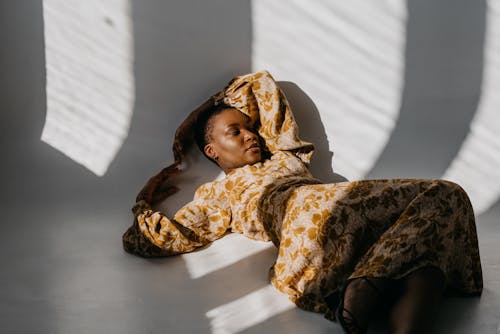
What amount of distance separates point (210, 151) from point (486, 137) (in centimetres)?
128

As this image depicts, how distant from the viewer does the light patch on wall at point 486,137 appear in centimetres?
288

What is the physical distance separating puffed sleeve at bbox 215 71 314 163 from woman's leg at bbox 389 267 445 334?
3.46ft

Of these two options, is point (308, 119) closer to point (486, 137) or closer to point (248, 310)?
point (486, 137)

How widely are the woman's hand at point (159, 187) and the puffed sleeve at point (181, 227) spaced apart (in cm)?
12

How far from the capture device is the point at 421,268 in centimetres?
187

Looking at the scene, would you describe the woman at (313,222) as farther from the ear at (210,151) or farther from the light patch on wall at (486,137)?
the light patch on wall at (486,137)

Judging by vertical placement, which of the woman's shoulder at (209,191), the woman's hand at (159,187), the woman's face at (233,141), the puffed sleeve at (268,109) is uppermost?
the puffed sleeve at (268,109)

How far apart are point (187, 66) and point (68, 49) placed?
22.6 inches

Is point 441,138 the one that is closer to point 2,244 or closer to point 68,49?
point 68,49

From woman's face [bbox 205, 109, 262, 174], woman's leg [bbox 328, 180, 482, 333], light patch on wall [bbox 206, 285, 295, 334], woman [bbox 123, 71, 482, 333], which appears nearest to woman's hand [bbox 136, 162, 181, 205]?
woman [bbox 123, 71, 482, 333]

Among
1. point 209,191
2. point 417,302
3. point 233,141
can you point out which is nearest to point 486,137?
point 233,141

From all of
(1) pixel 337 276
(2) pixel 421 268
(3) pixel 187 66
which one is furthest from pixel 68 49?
(2) pixel 421 268

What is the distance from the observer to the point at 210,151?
9.38ft

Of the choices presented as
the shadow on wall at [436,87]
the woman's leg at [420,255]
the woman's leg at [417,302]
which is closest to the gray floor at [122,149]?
the shadow on wall at [436,87]
